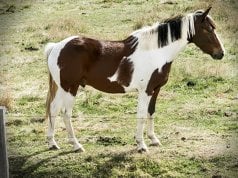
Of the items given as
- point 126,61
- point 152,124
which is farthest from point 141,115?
point 126,61

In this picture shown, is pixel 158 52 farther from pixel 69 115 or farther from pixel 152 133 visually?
pixel 69 115

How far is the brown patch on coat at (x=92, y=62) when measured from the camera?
6902 millimetres

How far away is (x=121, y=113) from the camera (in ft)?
28.8

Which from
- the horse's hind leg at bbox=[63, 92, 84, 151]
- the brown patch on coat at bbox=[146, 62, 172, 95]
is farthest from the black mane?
the horse's hind leg at bbox=[63, 92, 84, 151]

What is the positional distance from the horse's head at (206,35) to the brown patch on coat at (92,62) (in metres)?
0.83

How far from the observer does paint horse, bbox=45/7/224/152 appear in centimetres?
693

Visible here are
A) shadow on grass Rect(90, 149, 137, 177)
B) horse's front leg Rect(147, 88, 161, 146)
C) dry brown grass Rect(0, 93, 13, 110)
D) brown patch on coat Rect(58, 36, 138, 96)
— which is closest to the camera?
shadow on grass Rect(90, 149, 137, 177)

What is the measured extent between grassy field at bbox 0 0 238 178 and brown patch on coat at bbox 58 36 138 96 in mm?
883

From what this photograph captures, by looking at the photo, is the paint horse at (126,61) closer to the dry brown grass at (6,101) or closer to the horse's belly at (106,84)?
the horse's belly at (106,84)

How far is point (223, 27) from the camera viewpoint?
13.7 m

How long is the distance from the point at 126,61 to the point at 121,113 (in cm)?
195

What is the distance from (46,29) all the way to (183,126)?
24.8ft

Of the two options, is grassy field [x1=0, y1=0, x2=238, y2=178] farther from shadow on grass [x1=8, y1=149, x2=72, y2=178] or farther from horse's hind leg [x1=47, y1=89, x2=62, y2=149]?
horse's hind leg [x1=47, y1=89, x2=62, y2=149]

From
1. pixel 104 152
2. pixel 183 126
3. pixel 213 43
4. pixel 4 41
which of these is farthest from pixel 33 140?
pixel 4 41
